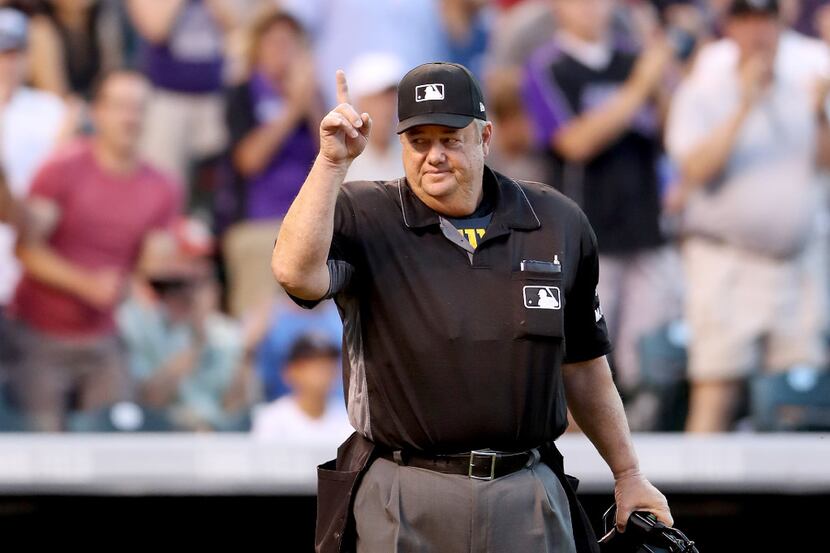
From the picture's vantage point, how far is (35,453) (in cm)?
555

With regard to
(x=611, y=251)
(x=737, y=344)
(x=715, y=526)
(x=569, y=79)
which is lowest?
Answer: (x=715, y=526)

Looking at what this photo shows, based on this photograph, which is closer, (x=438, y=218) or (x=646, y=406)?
(x=438, y=218)

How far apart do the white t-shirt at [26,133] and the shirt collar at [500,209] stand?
10.6 feet

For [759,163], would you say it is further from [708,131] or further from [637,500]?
[637,500]

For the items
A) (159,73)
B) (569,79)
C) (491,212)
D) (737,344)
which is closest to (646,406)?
(737,344)

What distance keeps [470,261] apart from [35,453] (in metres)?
3.31

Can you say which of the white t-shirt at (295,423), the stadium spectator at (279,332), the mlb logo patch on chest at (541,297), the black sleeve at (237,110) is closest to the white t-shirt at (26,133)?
the black sleeve at (237,110)

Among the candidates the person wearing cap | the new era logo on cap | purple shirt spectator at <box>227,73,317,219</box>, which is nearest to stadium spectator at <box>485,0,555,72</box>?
the person wearing cap

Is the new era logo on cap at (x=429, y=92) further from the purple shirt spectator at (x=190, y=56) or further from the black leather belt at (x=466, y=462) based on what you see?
the purple shirt spectator at (x=190, y=56)

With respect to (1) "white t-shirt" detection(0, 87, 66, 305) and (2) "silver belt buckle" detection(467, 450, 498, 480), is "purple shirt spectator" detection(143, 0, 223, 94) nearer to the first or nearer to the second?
(1) "white t-shirt" detection(0, 87, 66, 305)

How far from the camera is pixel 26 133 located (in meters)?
5.76

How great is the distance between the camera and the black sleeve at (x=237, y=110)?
587 centimetres

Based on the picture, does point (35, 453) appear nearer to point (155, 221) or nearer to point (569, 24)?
point (155, 221)

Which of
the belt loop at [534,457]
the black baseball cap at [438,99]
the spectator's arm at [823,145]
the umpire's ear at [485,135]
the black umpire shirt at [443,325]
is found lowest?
the belt loop at [534,457]
